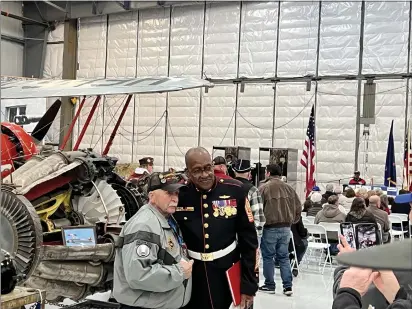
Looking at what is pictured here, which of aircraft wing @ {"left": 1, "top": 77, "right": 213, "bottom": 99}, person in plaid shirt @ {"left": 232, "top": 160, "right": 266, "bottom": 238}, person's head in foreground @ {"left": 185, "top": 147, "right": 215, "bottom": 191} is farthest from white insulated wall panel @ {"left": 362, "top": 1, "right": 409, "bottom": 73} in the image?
person's head in foreground @ {"left": 185, "top": 147, "right": 215, "bottom": 191}

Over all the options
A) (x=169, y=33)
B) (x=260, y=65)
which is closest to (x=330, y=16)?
(x=260, y=65)

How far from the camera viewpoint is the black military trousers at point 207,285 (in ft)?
10.0

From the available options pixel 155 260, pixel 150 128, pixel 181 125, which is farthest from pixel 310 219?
pixel 150 128

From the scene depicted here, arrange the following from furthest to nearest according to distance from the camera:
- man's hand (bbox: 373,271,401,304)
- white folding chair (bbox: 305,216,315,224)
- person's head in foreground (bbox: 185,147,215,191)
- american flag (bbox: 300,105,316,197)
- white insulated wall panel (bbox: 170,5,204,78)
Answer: white insulated wall panel (bbox: 170,5,204,78) < american flag (bbox: 300,105,316,197) < white folding chair (bbox: 305,216,315,224) < person's head in foreground (bbox: 185,147,215,191) < man's hand (bbox: 373,271,401,304)

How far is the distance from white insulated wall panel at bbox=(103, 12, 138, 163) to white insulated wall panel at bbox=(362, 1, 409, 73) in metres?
7.37

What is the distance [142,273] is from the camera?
2.65 meters

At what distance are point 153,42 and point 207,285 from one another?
582 inches

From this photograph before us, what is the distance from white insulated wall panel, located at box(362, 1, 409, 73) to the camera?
1366 cm

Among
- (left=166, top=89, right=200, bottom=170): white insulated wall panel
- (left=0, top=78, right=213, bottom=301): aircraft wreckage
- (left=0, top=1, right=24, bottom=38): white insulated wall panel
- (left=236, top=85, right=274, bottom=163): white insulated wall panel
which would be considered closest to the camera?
(left=0, top=78, right=213, bottom=301): aircraft wreckage

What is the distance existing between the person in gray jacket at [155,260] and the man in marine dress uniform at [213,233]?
0.39ft

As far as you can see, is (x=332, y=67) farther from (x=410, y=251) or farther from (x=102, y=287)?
(x=410, y=251)

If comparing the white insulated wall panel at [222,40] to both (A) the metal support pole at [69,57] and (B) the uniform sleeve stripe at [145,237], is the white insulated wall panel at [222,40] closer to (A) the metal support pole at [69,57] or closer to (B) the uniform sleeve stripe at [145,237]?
(A) the metal support pole at [69,57]

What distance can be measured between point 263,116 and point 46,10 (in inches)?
351

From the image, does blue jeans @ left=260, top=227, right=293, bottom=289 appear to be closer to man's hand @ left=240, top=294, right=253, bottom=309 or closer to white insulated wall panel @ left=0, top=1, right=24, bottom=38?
man's hand @ left=240, top=294, right=253, bottom=309
